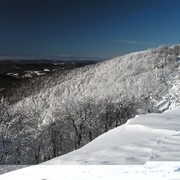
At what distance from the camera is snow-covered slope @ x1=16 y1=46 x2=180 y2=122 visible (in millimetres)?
73000

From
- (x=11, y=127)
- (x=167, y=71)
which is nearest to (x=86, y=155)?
(x=11, y=127)

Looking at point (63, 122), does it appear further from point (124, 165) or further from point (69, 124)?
point (124, 165)

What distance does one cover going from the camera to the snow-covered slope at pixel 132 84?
7300 centimetres

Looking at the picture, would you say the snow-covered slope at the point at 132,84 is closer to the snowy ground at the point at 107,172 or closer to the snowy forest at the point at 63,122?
the snowy forest at the point at 63,122

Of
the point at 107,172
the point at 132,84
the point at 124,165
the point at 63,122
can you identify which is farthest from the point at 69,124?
the point at 132,84

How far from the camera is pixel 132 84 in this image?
106 metres

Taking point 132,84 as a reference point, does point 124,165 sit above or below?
below

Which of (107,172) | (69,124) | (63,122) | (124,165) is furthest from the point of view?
(63,122)

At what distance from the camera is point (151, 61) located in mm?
156000

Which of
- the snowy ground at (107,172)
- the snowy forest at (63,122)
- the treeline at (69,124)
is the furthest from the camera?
the treeline at (69,124)

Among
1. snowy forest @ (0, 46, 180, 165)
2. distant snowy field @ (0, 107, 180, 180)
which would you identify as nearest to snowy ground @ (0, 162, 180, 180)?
distant snowy field @ (0, 107, 180, 180)

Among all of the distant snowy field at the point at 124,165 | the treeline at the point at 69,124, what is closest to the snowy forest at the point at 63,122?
the treeline at the point at 69,124

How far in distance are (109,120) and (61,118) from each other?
31.2 ft

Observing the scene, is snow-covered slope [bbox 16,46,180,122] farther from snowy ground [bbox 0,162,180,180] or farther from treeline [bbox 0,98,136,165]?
snowy ground [bbox 0,162,180,180]
